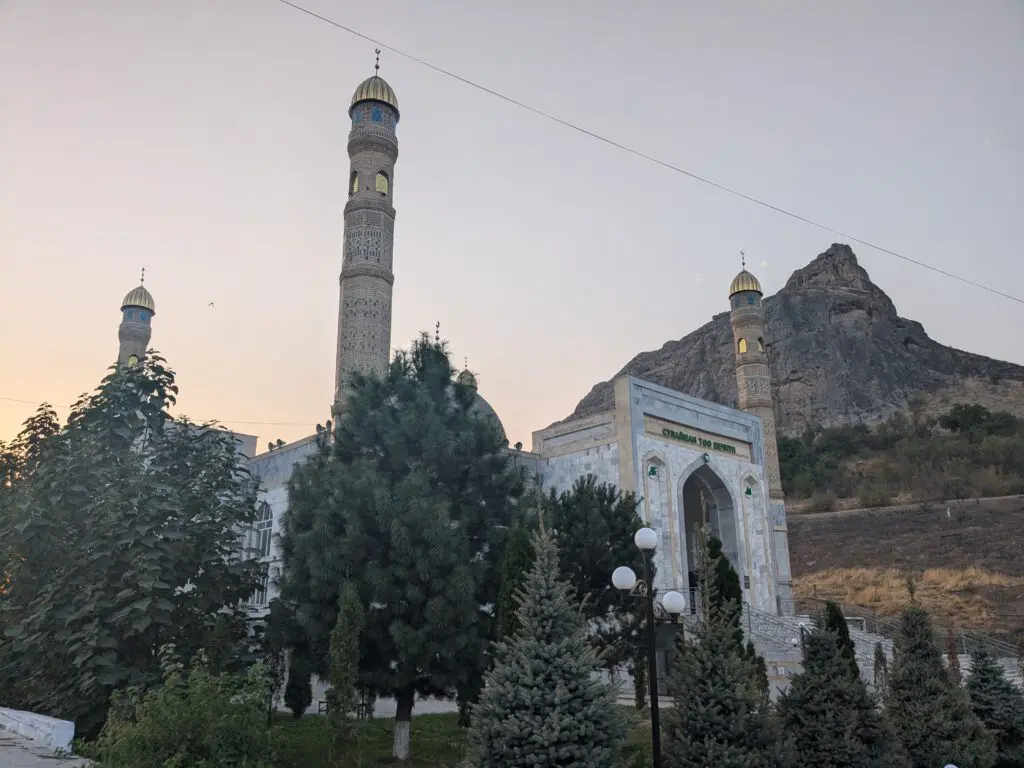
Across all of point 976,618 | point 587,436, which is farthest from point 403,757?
point 976,618

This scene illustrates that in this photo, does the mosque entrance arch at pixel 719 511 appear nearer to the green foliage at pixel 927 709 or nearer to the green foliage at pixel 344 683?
the green foliage at pixel 927 709

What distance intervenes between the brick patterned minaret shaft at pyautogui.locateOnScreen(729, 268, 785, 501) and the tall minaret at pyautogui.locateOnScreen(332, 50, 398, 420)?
17.9 metres

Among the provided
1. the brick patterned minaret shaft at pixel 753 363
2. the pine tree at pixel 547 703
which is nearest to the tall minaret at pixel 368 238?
the pine tree at pixel 547 703

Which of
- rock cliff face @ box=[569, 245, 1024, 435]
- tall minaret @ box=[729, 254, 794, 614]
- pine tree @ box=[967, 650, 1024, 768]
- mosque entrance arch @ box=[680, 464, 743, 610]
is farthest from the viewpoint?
rock cliff face @ box=[569, 245, 1024, 435]

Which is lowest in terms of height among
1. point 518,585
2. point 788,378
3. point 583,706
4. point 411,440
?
point 583,706

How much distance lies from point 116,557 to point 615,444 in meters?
13.7

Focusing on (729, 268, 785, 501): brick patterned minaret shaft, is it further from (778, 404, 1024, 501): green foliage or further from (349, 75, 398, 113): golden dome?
(778, 404, 1024, 501): green foliage

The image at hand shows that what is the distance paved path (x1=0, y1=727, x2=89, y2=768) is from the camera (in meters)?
8.40

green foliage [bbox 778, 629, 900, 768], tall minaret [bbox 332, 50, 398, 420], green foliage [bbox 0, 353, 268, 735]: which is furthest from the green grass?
tall minaret [bbox 332, 50, 398, 420]

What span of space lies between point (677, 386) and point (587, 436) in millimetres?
68195

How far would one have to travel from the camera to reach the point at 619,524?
16.6 metres

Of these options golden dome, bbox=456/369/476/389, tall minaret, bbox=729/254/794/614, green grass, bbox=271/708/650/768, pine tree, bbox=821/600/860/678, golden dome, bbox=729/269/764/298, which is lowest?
green grass, bbox=271/708/650/768

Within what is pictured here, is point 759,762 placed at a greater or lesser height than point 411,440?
lesser

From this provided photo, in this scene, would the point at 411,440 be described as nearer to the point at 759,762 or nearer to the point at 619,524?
the point at 619,524
